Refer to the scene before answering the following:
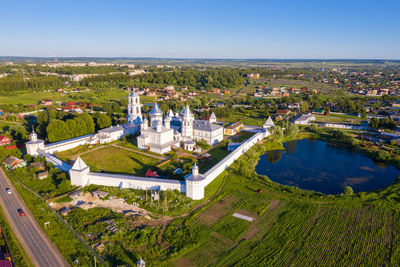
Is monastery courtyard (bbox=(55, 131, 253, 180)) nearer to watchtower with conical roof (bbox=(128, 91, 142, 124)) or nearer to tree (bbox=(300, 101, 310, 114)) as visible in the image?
watchtower with conical roof (bbox=(128, 91, 142, 124))

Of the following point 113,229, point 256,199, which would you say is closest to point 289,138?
point 256,199

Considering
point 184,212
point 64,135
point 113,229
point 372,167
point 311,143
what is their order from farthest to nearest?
point 311,143, point 64,135, point 372,167, point 184,212, point 113,229

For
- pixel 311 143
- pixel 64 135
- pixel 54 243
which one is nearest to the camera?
pixel 54 243

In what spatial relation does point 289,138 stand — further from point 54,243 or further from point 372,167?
point 54,243

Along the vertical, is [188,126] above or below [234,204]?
above

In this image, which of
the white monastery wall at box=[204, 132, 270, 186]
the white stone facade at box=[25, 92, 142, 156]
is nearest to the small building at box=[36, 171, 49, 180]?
the white stone facade at box=[25, 92, 142, 156]

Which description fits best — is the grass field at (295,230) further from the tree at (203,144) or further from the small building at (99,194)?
the tree at (203,144)
